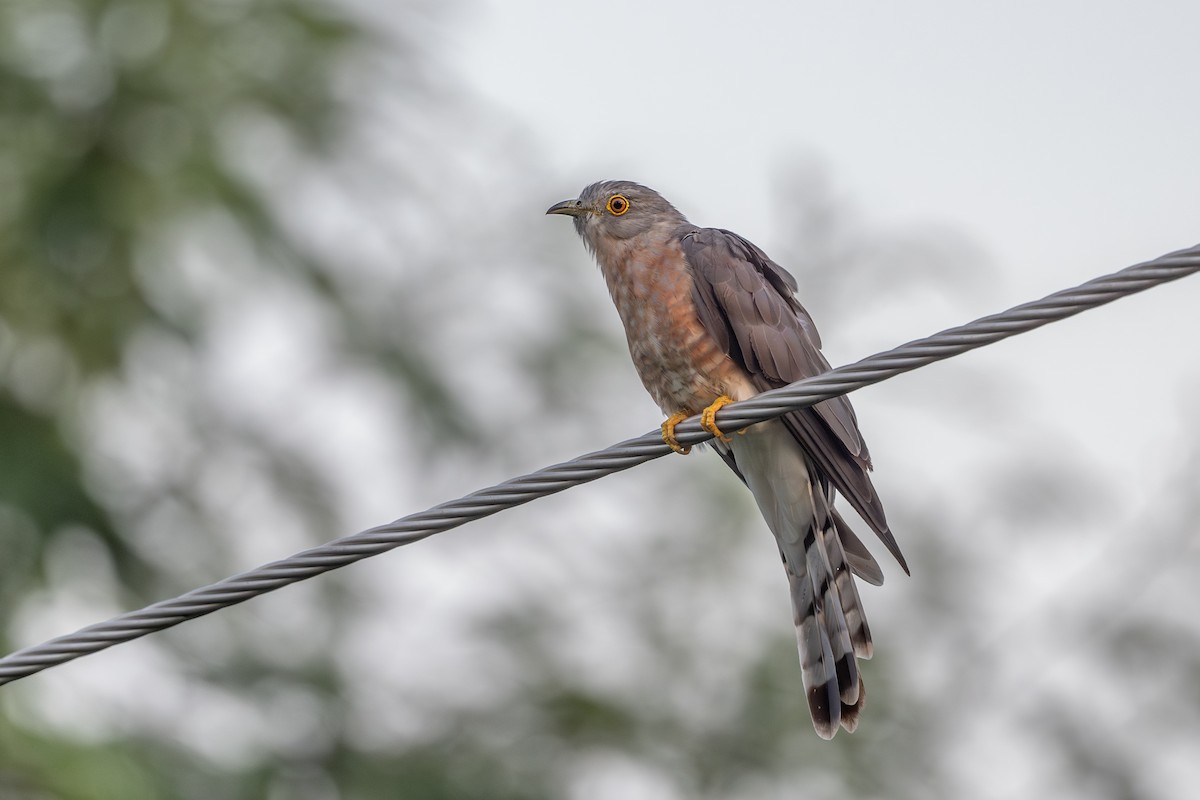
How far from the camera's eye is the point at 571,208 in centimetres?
512

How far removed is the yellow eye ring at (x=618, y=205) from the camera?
4.92 m

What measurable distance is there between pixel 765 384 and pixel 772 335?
16cm

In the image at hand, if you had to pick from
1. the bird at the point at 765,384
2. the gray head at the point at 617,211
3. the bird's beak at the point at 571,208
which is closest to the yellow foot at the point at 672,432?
the bird at the point at 765,384

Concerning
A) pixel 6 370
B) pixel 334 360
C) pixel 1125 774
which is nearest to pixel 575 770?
pixel 334 360

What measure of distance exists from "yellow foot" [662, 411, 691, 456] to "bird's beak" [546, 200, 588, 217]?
1035 mm

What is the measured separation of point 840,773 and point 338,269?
4.09 meters

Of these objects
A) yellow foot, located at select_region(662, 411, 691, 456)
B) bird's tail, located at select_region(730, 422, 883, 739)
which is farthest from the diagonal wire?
bird's tail, located at select_region(730, 422, 883, 739)

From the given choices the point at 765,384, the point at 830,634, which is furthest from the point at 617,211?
the point at 830,634

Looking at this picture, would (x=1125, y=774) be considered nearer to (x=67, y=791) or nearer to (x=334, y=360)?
(x=334, y=360)

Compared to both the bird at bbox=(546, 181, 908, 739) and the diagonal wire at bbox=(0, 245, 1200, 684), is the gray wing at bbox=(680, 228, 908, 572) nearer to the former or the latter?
the bird at bbox=(546, 181, 908, 739)

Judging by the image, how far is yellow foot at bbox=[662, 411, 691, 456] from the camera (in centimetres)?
340

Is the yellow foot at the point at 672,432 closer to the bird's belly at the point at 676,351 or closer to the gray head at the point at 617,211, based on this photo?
the bird's belly at the point at 676,351

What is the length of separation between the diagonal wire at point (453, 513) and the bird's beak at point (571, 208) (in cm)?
211

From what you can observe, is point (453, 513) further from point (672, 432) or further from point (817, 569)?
point (817, 569)
